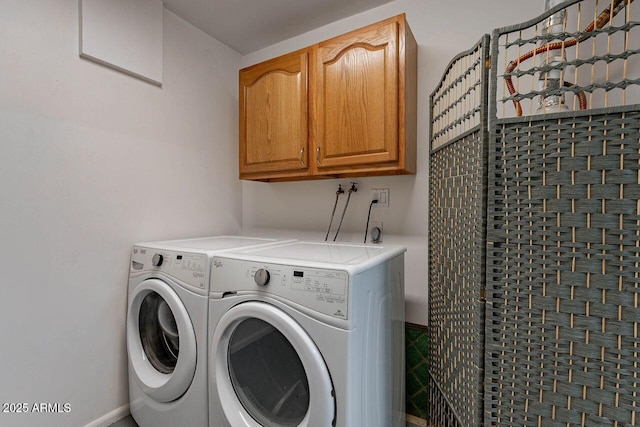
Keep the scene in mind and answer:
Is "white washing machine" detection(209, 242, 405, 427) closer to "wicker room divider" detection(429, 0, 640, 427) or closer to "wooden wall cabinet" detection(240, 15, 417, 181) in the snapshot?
"wicker room divider" detection(429, 0, 640, 427)

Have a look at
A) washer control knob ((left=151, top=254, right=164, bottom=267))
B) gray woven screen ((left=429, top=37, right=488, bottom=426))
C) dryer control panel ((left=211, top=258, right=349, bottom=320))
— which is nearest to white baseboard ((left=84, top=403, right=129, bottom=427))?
washer control knob ((left=151, top=254, right=164, bottom=267))

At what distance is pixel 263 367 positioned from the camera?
1.25m

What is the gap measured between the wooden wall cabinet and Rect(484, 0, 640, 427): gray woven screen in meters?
0.68

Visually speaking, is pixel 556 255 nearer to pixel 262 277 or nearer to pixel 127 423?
pixel 262 277

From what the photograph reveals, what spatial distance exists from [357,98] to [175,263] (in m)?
1.30

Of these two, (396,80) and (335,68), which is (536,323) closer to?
(396,80)

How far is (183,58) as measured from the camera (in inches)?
80.0

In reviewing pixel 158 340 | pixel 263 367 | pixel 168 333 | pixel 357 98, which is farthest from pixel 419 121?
pixel 158 340

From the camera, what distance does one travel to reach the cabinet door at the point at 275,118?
1820 mm

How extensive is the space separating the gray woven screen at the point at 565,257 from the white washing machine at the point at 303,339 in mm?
412

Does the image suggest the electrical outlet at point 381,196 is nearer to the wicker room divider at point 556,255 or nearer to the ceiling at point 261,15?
the wicker room divider at point 556,255

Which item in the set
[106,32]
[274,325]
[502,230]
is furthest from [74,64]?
[502,230]

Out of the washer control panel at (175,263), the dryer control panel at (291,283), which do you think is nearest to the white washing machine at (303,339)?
the dryer control panel at (291,283)

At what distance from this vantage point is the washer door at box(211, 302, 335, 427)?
105cm
